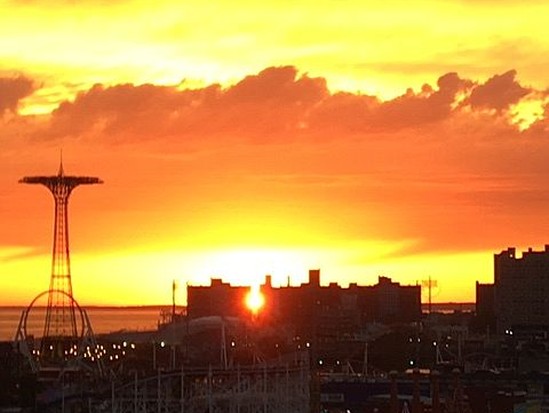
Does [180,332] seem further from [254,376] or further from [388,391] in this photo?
[254,376]

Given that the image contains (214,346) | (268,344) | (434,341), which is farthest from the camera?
(434,341)

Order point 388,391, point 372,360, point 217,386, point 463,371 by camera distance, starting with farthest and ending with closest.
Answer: point 372,360, point 463,371, point 388,391, point 217,386

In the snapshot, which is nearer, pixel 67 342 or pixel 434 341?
pixel 67 342

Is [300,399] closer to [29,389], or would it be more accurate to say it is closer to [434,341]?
[29,389]

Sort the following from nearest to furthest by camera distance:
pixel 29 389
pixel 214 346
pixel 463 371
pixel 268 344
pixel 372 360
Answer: pixel 29 389 < pixel 463 371 < pixel 214 346 < pixel 268 344 < pixel 372 360

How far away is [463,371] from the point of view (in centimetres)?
12800

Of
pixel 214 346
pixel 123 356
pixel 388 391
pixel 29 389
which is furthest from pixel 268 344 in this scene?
pixel 29 389

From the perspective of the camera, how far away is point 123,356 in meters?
130

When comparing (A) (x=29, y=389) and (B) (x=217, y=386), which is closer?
(A) (x=29, y=389)

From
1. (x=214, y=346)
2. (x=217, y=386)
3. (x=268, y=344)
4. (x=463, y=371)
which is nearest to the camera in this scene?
(x=217, y=386)

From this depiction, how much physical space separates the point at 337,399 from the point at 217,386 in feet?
116

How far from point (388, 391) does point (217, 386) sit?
40234 millimetres

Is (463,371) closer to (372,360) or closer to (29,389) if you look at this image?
(372,360)

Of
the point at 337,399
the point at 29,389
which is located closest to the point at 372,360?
the point at 337,399
